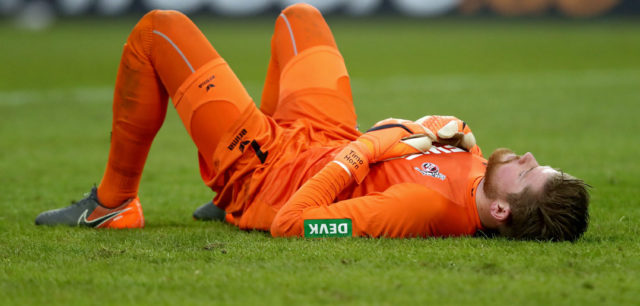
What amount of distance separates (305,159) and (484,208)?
38.4 inches

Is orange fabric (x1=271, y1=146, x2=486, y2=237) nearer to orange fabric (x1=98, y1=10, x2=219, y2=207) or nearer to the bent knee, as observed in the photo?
orange fabric (x1=98, y1=10, x2=219, y2=207)

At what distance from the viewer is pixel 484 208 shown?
12.0 feet

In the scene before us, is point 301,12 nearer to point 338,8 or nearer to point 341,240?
point 341,240

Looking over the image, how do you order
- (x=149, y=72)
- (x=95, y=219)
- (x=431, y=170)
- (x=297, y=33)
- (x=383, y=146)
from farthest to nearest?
(x=297, y=33) < (x=95, y=219) < (x=149, y=72) < (x=383, y=146) < (x=431, y=170)

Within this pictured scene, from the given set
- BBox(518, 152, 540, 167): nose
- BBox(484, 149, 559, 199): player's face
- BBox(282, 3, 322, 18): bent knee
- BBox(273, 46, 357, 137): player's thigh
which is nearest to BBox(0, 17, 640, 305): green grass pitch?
BBox(484, 149, 559, 199): player's face

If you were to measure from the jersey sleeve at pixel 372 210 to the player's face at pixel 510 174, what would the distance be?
0.21 metres

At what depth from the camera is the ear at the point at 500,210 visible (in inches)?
142

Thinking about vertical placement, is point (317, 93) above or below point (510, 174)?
above

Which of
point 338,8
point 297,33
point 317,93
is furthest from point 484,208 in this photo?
point 338,8

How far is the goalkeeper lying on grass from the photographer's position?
3.62 m

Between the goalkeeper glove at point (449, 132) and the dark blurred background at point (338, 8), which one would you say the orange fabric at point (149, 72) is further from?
the dark blurred background at point (338, 8)

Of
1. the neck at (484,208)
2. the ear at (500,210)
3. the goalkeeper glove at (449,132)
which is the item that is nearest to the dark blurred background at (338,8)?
the goalkeeper glove at (449,132)

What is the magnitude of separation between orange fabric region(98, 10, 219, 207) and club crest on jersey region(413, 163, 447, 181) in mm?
1321

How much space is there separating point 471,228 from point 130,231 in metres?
1.83
